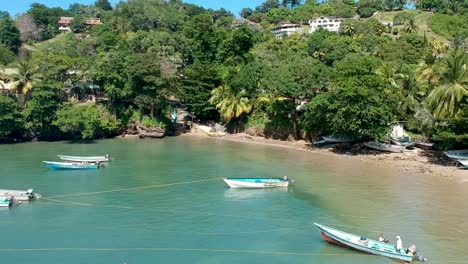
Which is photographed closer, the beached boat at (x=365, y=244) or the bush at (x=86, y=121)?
the beached boat at (x=365, y=244)

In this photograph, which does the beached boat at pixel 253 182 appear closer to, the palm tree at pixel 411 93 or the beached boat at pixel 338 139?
the beached boat at pixel 338 139

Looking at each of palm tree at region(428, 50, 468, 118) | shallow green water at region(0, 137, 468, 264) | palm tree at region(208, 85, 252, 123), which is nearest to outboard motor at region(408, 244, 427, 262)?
shallow green water at region(0, 137, 468, 264)

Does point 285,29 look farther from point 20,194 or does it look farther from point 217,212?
point 20,194

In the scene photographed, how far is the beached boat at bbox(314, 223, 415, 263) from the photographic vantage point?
23.4 metres

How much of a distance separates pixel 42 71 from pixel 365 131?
39200mm

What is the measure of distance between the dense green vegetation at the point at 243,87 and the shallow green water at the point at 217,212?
255 inches

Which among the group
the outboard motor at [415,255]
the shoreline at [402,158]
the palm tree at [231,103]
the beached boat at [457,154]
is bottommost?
the outboard motor at [415,255]

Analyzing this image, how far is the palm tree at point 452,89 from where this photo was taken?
41.9m

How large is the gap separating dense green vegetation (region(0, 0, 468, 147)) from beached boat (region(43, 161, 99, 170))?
1450 cm

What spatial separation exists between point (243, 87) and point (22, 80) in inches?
1070

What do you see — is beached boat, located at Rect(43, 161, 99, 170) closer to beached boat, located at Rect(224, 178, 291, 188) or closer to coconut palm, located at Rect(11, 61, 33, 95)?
beached boat, located at Rect(224, 178, 291, 188)

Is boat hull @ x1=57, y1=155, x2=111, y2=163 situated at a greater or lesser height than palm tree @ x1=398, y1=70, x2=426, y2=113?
lesser

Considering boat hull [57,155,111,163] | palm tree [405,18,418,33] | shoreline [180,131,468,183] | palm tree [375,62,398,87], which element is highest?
palm tree [405,18,418,33]

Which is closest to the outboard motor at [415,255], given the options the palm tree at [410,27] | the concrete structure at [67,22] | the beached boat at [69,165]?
the beached boat at [69,165]
